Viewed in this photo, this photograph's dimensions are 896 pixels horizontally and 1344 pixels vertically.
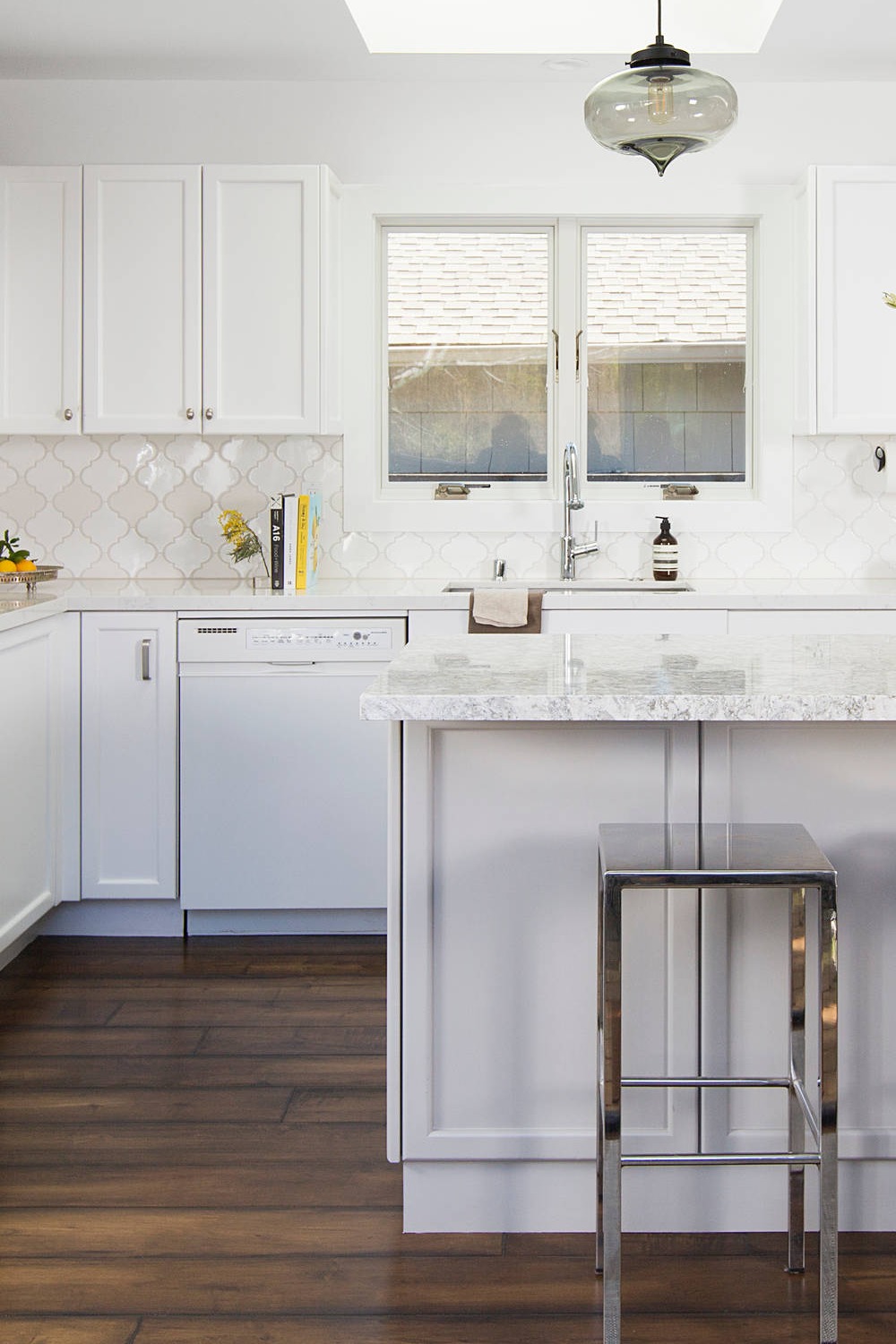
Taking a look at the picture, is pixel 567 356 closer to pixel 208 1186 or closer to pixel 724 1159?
pixel 208 1186

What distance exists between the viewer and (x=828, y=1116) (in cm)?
190

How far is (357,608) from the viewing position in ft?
12.8

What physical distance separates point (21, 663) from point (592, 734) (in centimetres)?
193

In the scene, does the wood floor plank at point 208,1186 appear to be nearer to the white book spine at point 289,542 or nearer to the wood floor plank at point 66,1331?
the wood floor plank at point 66,1331

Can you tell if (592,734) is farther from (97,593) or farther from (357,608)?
(97,593)

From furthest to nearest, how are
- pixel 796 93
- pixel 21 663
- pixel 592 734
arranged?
pixel 796 93 < pixel 21 663 < pixel 592 734

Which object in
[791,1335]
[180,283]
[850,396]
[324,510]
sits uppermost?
[180,283]

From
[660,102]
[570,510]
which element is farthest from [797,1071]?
[570,510]

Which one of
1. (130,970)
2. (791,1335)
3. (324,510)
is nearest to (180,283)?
(324,510)

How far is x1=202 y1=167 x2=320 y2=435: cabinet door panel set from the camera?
4.16 meters

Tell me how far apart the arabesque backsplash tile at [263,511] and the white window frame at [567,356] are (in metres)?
0.05

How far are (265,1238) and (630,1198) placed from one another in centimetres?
61

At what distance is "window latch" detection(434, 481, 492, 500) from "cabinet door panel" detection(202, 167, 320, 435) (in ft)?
2.03

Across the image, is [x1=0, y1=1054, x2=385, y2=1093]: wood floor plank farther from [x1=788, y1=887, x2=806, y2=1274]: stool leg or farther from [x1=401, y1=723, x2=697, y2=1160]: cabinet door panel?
[x1=788, y1=887, x2=806, y2=1274]: stool leg
